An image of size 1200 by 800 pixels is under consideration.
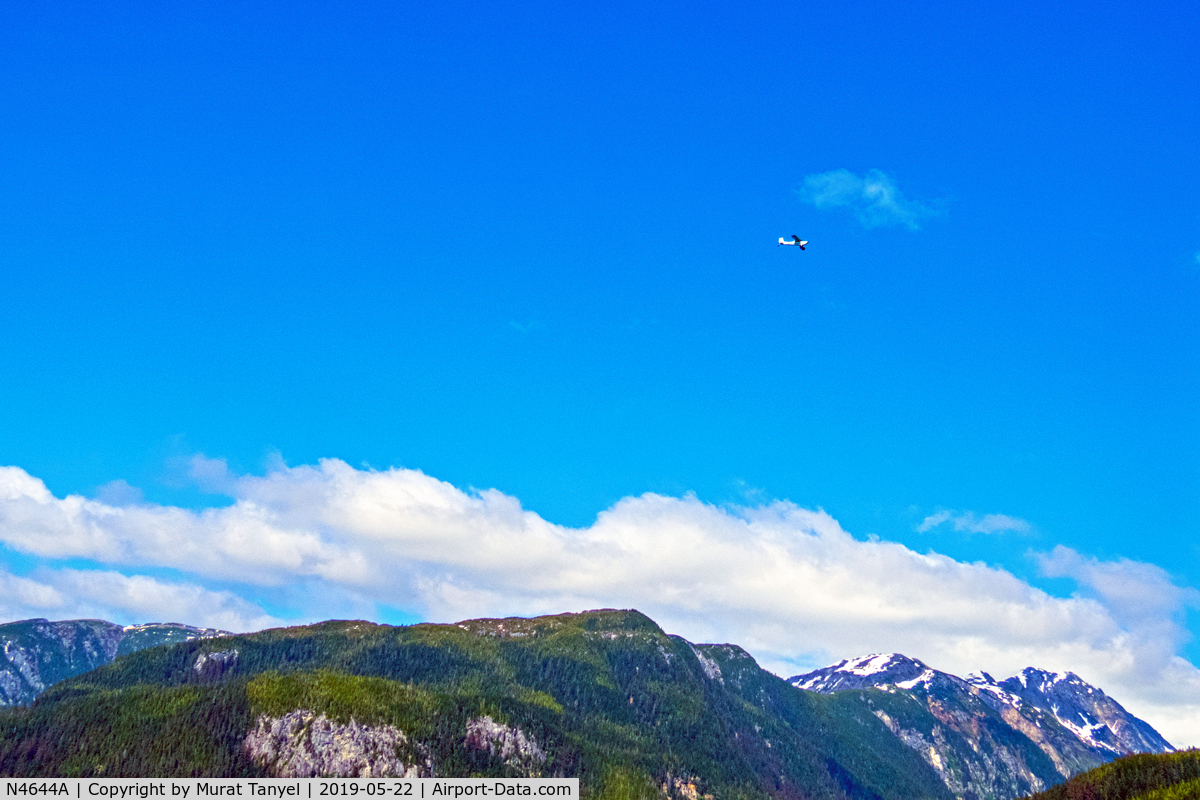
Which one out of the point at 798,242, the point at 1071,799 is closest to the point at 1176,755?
the point at 1071,799

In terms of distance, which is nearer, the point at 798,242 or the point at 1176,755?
the point at 798,242

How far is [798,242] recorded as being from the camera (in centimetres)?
13988

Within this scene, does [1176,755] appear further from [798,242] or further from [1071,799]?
[798,242]

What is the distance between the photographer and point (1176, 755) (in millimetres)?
189375

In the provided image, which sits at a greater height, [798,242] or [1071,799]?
[798,242]

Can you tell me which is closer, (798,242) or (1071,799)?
(798,242)

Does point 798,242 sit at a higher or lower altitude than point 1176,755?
higher

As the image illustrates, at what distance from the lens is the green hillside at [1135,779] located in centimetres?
17550

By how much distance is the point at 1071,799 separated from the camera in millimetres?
186250

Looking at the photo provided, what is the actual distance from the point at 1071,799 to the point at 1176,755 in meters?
26.5

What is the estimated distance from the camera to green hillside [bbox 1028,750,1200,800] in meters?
176

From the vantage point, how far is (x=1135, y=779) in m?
185
